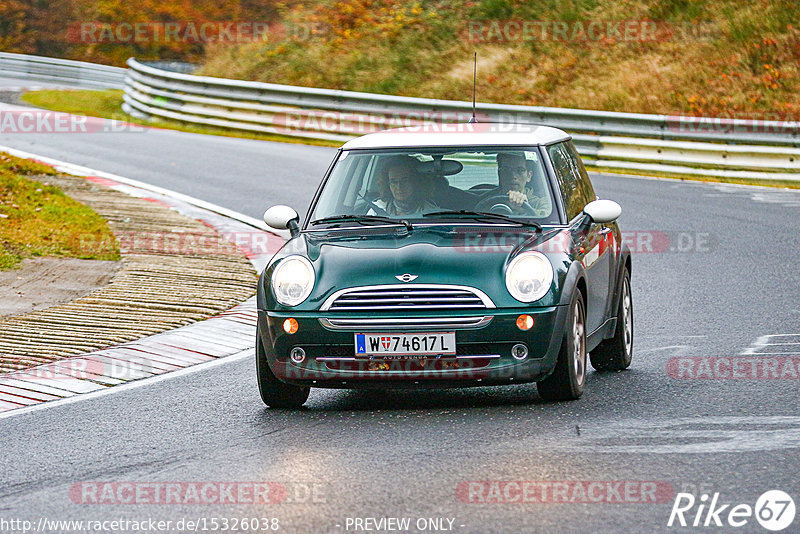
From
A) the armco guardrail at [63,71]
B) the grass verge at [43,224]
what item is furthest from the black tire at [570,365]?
the armco guardrail at [63,71]

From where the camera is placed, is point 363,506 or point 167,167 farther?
point 167,167

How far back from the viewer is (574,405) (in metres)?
7.41

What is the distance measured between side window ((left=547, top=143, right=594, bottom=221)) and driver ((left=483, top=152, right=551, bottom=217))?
0.60 ft

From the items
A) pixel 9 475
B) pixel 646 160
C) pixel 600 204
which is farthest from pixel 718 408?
pixel 646 160

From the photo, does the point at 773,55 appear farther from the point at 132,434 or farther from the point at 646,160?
the point at 132,434

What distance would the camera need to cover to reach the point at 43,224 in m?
14.8

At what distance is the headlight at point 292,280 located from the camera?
24.0 feet

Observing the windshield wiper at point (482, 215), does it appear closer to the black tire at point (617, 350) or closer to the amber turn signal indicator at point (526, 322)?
the amber turn signal indicator at point (526, 322)

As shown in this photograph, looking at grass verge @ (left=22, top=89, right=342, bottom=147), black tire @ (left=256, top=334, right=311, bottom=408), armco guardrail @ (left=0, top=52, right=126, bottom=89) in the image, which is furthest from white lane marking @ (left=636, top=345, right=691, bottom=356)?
armco guardrail @ (left=0, top=52, right=126, bottom=89)

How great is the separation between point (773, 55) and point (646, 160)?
662 cm

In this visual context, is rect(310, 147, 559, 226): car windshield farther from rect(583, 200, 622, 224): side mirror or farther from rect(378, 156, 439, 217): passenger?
rect(583, 200, 622, 224): side mirror

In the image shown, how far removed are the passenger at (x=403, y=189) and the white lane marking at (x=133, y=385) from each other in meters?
1.79

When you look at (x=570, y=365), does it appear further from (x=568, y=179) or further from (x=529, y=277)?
(x=568, y=179)

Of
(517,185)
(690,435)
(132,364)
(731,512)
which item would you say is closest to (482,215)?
(517,185)
